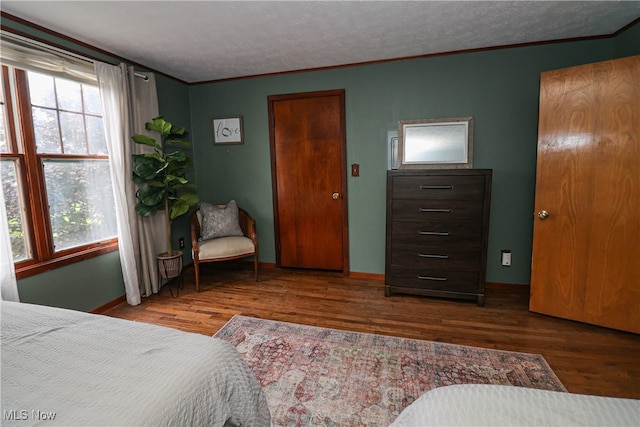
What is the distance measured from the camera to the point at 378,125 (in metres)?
3.33

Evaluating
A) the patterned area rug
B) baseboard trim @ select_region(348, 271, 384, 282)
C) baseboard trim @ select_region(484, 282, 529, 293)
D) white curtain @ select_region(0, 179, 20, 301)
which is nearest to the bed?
the patterned area rug

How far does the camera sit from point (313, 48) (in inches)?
112

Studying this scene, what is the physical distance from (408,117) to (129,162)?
2738 mm

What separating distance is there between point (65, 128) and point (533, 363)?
381 centimetres

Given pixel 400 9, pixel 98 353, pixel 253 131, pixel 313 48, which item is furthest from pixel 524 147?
pixel 98 353

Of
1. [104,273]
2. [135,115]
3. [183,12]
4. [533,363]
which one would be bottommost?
[533,363]

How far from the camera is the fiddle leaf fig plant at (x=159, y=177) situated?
2910 mm

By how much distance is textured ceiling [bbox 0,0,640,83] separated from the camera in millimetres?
2088

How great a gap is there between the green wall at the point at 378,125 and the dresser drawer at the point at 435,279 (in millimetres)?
559

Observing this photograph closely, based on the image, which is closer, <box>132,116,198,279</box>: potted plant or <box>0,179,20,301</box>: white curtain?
<box>0,179,20,301</box>: white curtain

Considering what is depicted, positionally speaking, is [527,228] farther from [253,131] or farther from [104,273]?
[104,273]

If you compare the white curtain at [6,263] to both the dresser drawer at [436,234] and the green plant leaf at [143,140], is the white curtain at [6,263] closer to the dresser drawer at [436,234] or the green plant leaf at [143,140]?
the green plant leaf at [143,140]

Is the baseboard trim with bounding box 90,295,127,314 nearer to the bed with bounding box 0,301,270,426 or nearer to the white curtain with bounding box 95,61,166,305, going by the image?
the white curtain with bounding box 95,61,166,305

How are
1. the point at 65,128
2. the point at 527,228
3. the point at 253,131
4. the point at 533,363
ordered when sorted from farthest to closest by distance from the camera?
1. the point at 253,131
2. the point at 527,228
3. the point at 65,128
4. the point at 533,363
